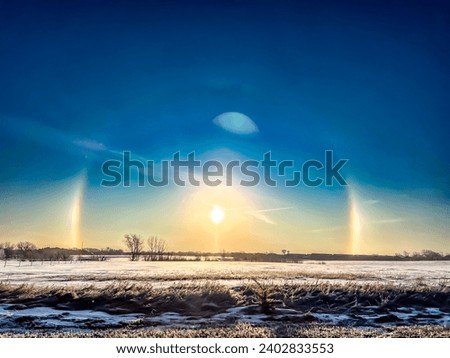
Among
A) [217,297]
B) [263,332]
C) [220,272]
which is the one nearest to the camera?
[263,332]

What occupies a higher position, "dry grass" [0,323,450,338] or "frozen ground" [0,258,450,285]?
"frozen ground" [0,258,450,285]

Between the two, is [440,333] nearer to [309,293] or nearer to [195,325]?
[309,293]

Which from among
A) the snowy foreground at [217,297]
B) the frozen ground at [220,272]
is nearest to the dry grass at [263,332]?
the snowy foreground at [217,297]

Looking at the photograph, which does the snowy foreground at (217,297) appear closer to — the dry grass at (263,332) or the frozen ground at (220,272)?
the frozen ground at (220,272)

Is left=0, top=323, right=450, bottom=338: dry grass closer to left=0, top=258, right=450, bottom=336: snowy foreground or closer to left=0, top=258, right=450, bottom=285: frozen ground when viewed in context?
left=0, top=258, right=450, bottom=336: snowy foreground

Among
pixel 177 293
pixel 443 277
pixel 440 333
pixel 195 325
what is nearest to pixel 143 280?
pixel 177 293

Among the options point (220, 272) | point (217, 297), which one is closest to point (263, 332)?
point (217, 297)

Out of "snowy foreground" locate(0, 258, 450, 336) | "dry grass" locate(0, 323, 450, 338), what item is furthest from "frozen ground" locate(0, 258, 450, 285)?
"dry grass" locate(0, 323, 450, 338)

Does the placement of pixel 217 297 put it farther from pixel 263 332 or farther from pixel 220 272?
pixel 263 332

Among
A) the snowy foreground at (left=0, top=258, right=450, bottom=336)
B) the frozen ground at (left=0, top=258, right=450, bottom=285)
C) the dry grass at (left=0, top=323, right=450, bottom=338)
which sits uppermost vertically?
the frozen ground at (left=0, top=258, right=450, bottom=285)
